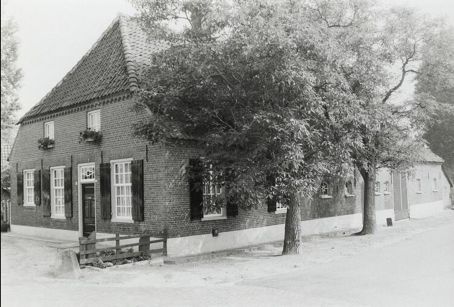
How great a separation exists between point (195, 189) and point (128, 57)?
5322 mm

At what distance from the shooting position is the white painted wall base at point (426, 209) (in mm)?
32750

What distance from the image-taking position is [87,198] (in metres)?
17.8

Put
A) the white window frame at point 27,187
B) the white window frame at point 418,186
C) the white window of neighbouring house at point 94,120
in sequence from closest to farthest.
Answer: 1. the white window of neighbouring house at point 94,120
2. the white window frame at point 27,187
3. the white window frame at point 418,186

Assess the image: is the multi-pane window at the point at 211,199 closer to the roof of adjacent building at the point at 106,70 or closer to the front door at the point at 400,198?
the roof of adjacent building at the point at 106,70

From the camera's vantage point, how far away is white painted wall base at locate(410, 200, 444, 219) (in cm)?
3275

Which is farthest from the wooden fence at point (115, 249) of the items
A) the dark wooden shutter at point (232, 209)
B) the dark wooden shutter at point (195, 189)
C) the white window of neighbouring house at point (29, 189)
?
the white window of neighbouring house at point (29, 189)

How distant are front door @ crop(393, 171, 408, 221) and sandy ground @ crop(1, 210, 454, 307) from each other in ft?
49.0

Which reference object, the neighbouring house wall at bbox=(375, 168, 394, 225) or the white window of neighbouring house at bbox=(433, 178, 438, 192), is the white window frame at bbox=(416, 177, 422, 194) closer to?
the white window of neighbouring house at bbox=(433, 178, 438, 192)

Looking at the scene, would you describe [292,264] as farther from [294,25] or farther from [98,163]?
[98,163]

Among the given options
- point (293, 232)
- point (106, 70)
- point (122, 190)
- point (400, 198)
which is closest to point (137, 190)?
point (122, 190)

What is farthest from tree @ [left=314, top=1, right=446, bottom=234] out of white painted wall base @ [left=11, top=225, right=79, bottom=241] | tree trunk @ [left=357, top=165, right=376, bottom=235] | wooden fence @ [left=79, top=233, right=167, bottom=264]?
white painted wall base @ [left=11, top=225, right=79, bottom=241]

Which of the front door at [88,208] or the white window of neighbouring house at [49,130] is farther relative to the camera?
the white window of neighbouring house at [49,130]

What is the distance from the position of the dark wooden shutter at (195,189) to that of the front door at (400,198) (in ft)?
62.1

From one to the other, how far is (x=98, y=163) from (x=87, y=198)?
1.68 m
